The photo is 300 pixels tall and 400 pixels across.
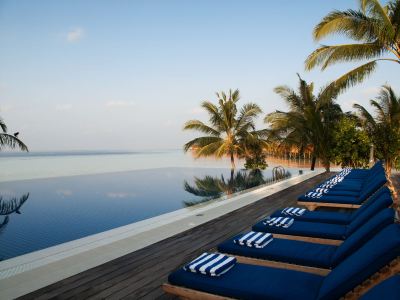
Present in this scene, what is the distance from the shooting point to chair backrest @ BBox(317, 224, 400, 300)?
1637 millimetres

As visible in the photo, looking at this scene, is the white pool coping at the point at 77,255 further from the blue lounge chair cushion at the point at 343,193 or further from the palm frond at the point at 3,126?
the palm frond at the point at 3,126

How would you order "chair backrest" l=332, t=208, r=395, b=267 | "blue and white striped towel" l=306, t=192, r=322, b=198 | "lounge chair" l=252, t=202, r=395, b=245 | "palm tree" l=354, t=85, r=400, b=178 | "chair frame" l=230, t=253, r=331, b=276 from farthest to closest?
"palm tree" l=354, t=85, r=400, b=178
"blue and white striped towel" l=306, t=192, r=322, b=198
"lounge chair" l=252, t=202, r=395, b=245
"chair frame" l=230, t=253, r=331, b=276
"chair backrest" l=332, t=208, r=395, b=267

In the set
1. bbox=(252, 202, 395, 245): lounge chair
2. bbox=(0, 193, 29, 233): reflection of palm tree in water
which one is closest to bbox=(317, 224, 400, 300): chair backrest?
bbox=(252, 202, 395, 245): lounge chair

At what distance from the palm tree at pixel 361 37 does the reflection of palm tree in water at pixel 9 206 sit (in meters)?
9.96

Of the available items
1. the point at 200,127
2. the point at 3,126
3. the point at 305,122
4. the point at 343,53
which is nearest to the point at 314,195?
the point at 343,53

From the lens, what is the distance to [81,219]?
698 centimetres

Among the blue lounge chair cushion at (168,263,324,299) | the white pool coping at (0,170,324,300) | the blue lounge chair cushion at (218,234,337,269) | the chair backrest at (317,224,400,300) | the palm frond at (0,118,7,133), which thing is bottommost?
the white pool coping at (0,170,324,300)

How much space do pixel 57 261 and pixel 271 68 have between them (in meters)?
17.3

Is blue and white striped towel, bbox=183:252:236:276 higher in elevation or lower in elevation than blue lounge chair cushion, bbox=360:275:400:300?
lower

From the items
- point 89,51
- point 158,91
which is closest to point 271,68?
point 158,91

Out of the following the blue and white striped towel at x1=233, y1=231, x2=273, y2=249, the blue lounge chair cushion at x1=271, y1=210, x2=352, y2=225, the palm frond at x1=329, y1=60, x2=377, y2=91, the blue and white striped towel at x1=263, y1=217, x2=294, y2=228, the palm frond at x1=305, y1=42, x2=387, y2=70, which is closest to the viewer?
the blue and white striped towel at x1=233, y1=231, x2=273, y2=249

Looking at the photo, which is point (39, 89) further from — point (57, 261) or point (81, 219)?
point (57, 261)

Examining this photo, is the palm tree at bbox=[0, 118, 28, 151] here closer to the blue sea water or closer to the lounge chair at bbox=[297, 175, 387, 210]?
the blue sea water

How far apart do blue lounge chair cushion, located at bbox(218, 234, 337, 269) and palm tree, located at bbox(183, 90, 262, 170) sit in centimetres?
1362
